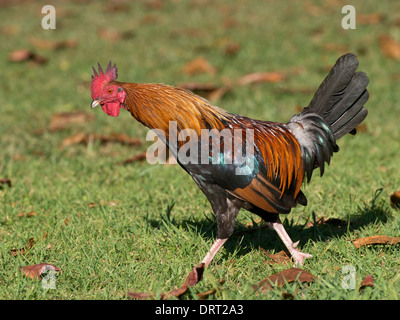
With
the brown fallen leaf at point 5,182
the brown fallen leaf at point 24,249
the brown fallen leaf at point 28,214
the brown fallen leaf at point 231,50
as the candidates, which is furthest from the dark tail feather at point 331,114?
the brown fallen leaf at point 231,50

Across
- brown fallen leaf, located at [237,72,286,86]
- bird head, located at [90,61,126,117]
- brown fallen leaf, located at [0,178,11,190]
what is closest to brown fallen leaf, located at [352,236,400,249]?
bird head, located at [90,61,126,117]

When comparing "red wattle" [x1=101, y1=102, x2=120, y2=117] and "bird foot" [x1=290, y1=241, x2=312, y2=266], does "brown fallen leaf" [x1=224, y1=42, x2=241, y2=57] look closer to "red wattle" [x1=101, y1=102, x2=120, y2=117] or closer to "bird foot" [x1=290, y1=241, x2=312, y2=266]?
"red wattle" [x1=101, y1=102, x2=120, y2=117]

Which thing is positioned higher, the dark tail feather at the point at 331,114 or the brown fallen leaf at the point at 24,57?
the brown fallen leaf at the point at 24,57

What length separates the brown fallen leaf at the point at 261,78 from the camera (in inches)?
339

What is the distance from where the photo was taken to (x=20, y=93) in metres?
8.70

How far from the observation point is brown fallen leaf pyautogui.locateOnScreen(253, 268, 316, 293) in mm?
3463

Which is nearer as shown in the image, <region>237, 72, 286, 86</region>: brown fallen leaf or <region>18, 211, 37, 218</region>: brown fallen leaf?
<region>18, 211, 37, 218</region>: brown fallen leaf

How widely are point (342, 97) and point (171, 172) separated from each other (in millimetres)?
2360

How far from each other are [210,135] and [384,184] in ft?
7.73

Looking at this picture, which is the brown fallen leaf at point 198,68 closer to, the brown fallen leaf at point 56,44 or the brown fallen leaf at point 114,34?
the brown fallen leaf at point 114,34

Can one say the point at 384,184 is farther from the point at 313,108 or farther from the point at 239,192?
the point at 239,192

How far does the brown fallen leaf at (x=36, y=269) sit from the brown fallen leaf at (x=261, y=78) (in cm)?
546

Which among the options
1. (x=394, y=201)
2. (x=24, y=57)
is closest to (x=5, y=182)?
(x=394, y=201)

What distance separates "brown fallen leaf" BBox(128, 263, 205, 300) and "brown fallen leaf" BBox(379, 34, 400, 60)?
6.95 metres
